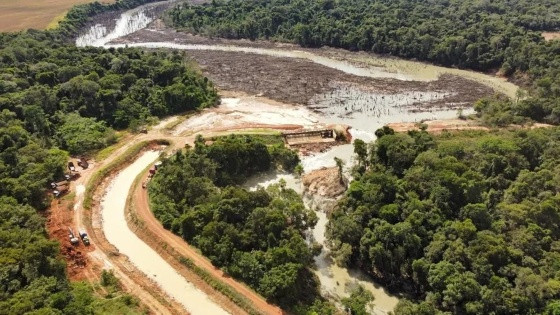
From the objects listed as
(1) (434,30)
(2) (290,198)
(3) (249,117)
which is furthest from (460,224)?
(1) (434,30)

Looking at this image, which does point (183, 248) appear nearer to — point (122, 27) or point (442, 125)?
point (442, 125)

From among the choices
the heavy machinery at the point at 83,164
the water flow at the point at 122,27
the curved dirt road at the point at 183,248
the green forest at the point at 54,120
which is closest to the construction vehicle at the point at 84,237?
the green forest at the point at 54,120

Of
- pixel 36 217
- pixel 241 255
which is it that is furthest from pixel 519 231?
pixel 36 217

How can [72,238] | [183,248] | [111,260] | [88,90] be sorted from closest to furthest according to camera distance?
[111,260] < [183,248] < [72,238] < [88,90]

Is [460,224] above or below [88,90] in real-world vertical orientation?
below

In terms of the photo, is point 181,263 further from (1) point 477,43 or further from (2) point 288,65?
(1) point 477,43

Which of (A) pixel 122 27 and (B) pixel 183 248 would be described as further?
(A) pixel 122 27
